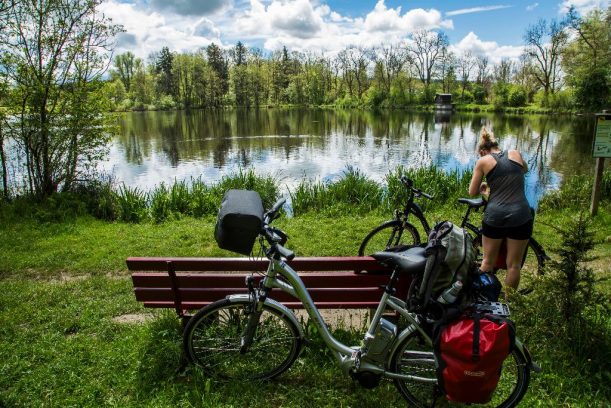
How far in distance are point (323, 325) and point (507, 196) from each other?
2180 millimetres

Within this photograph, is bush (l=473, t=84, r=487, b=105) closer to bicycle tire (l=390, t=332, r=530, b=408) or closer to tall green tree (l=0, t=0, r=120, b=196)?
tall green tree (l=0, t=0, r=120, b=196)

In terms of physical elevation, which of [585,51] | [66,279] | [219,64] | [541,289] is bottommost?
[66,279]

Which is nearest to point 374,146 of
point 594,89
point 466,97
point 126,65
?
point 594,89

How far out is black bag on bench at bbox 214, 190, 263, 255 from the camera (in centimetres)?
275

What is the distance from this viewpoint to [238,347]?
3297 mm

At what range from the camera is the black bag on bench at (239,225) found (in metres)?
2.75

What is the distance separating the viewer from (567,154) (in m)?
21.5

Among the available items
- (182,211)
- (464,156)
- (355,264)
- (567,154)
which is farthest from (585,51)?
(355,264)

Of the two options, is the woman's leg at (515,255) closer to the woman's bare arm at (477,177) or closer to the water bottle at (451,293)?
the woman's bare arm at (477,177)

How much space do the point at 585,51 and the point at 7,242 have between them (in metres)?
51.1

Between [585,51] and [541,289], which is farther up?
[585,51]

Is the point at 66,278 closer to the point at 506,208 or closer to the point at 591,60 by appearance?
the point at 506,208

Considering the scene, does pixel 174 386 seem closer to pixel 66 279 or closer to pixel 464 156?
pixel 66 279

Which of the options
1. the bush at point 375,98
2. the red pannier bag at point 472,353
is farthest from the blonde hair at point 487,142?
the bush at point 375,98
